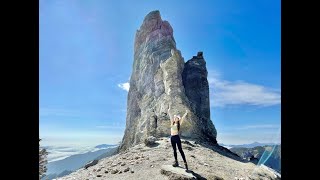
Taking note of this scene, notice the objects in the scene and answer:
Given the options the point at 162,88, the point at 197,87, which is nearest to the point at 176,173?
the point at 162,88

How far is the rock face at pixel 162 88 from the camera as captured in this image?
4494 centimetres

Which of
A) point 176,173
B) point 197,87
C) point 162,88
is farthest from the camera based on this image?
point 197,87

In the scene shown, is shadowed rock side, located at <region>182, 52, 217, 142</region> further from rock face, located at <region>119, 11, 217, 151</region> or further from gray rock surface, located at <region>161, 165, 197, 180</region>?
gray rock surface, located at <region>161, 165, 197, 180</region>

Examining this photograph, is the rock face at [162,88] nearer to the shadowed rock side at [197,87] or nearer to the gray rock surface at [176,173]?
the shadowed rock side at [197,87]

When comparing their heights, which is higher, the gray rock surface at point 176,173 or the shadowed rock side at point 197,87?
the shadowed rock side at point 197,87

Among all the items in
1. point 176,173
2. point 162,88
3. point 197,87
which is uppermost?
point 197,87

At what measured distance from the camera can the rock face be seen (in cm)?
4494

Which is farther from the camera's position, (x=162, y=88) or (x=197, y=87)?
(x=197, y=87)

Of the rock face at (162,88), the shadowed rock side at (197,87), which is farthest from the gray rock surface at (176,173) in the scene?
the shadowed rock side at (197,87)

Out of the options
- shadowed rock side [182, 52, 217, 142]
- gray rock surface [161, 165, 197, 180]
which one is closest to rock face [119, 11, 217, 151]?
shadowed rock side [182, 52, 217, 142]

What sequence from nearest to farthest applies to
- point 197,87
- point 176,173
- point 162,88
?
point 176,173, point 162,88, point 197,87

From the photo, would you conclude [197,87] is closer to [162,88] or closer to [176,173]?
[162,88]

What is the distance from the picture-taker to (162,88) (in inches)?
2279
